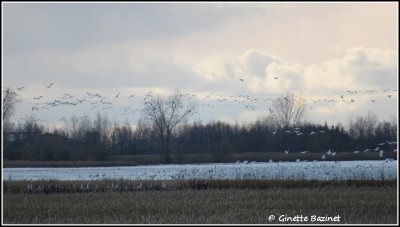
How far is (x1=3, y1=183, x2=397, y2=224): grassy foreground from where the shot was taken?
786 inches

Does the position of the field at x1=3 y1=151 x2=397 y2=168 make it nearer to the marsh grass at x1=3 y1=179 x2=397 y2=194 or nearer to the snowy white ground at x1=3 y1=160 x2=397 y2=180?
the snowy white ground at x1=3 y1=160 x2=397 y2=180

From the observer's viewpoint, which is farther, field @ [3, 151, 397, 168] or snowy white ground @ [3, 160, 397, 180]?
field @ [3, 151, 397, 168]

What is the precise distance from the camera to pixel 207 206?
2328 cm

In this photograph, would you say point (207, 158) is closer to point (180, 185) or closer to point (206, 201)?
point (180, 185)

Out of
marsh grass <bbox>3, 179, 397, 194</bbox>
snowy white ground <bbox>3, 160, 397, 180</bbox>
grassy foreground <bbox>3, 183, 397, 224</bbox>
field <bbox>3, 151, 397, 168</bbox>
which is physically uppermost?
field <bbox>3, 151, 397, 168</bbox>

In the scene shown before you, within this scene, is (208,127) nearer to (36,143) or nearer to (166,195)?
(36,143)

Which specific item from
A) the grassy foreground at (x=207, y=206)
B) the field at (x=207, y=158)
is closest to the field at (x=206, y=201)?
the grassy foreground at (x=207, y=206)

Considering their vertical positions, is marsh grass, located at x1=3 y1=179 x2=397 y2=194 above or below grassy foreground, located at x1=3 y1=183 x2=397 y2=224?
above

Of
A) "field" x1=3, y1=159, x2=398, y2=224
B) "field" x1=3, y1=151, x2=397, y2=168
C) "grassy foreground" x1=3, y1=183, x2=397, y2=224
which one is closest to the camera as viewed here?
"grassy foreground" x1=3, y1=183, x2=397, y2=224

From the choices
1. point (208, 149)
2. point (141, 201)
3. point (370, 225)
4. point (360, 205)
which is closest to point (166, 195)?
point (141, 201)

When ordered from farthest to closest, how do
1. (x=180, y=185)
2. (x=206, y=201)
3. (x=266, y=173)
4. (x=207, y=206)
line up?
(x=266, y=173), (x=180, y=185), (x=206, y=201), (x=207, y=206)

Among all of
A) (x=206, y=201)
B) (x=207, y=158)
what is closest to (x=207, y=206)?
(x=206, y=201)

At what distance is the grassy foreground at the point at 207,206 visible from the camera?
20.0 meters

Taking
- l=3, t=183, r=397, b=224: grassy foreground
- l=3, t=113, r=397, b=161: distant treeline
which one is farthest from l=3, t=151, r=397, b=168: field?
l=3, t=183, r=397, b=224: grassy foreground
